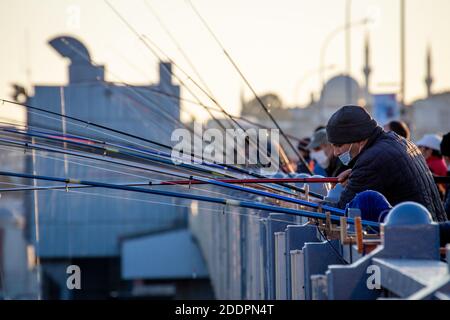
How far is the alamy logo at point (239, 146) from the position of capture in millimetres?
11211

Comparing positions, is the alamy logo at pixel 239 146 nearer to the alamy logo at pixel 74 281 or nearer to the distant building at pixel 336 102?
the alamy logo at pixel 74 281

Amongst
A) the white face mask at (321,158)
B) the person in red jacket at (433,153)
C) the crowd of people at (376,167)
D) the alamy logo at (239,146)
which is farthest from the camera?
the white face mask at (321,158)

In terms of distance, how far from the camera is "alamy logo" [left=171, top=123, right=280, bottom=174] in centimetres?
1121

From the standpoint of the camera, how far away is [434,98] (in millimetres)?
95438

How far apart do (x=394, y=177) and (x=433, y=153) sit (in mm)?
4600

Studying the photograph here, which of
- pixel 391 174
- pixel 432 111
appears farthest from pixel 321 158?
pixel 432 111

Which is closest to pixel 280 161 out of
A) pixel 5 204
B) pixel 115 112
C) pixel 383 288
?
pixel 383 288

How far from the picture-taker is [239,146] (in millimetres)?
11719

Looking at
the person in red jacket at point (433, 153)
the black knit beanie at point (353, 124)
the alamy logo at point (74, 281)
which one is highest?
the person in red jacket at point (433, 153)

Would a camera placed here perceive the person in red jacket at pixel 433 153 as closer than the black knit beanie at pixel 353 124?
No

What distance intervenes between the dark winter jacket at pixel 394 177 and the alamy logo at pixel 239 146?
3.17 meters

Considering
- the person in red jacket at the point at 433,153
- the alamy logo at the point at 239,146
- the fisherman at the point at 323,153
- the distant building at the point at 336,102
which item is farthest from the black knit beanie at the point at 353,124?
the distant building at the point at 336,102

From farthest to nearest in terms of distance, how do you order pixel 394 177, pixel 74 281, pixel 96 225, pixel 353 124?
pixel 96 225 → pixel 74 281 → pixel 353 124 → pixel 394 177

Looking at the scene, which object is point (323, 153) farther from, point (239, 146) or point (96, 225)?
point (96, 225)
